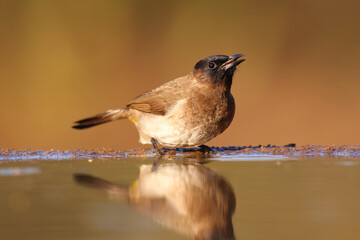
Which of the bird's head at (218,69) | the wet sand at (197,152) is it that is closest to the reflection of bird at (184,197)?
the wet sand at (197,152)

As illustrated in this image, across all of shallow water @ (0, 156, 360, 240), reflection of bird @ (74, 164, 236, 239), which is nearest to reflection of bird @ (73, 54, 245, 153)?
shallow water @ (0, 156, 360, 240)

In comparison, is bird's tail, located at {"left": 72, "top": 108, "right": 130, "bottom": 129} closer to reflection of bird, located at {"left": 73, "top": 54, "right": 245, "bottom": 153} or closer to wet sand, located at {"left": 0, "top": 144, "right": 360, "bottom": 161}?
reflection of bird, located at {"left": 73, "top": 54, "right": 245, "bottom": 153}

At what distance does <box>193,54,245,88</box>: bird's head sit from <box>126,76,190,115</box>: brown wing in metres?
0.26

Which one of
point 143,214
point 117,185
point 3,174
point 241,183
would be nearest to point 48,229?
point 143,214

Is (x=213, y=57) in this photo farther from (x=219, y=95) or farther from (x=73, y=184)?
(x=73, y=184)

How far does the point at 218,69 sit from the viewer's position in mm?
6566

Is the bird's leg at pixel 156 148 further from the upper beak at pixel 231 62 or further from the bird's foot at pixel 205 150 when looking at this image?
the upper beak at pixel 231 62

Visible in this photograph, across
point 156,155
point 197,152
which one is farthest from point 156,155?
point 197,152

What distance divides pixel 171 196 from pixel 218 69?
340 cm

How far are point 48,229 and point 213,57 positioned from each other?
172 inches

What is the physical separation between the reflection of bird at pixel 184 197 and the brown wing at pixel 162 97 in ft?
6.31

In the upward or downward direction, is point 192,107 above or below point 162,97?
below

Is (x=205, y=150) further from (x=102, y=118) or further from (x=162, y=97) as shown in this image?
(x=102, y=118)

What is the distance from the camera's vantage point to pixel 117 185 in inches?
150
